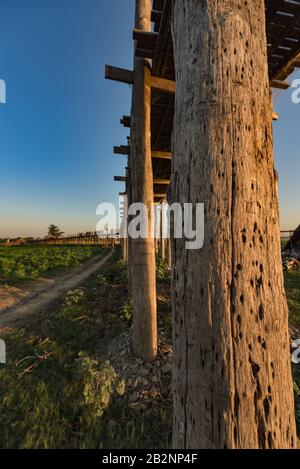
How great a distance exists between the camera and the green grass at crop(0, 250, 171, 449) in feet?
8.19

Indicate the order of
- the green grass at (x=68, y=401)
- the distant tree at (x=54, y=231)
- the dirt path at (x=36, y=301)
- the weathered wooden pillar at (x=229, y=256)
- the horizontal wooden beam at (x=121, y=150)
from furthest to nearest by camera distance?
the distant tree at (x=54, y=231)
the horizontal wooden beam at (x=121, y=150)
the dirt path at (x=36, y=301)
the green grass at (x=68, y=401)
the weathered wooden pillar at (x=229, y=256)

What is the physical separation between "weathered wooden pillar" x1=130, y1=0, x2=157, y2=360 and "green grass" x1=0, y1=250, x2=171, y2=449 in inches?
33.0

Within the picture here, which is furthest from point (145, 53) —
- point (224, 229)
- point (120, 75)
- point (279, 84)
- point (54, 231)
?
point (54, 231)

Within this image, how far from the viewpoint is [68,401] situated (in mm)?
2949

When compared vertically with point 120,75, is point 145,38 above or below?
above

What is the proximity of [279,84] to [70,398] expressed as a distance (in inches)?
295

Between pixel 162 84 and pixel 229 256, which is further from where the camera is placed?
pixel 162 84

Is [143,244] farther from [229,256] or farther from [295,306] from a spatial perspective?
[295,306]

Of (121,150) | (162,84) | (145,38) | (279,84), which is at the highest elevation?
(279,84)

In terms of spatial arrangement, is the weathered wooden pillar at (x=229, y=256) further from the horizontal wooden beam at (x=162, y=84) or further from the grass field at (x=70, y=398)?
the horizontal wooden beam at (x=162, y=84)

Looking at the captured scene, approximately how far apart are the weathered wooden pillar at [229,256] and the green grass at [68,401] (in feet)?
6.84

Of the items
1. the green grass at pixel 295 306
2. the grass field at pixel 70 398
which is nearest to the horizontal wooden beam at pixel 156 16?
the grass field at pixel 70 398

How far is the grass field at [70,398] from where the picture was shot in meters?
2.50

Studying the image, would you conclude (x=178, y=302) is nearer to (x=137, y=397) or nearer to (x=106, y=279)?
(x=137, y=397)
